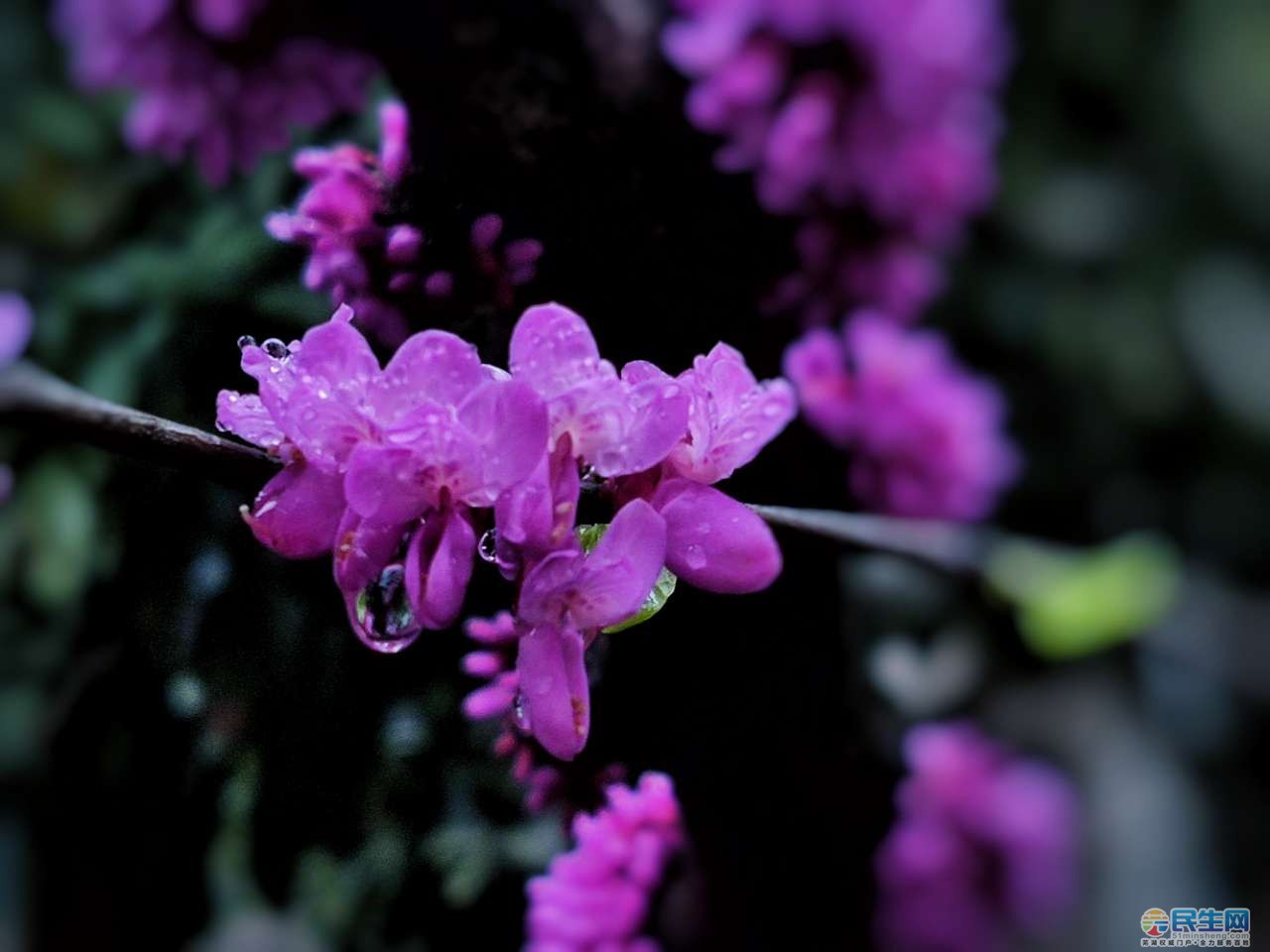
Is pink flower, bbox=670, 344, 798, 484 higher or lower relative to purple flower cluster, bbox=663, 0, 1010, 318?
lower

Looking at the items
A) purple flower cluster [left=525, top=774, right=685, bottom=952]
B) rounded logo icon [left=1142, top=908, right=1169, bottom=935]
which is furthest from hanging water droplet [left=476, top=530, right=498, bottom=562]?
rounded logo icon [left=1142, top=908, right=1169, bottom=935]

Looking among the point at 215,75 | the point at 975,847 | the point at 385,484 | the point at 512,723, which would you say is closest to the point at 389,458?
the point at 385,484

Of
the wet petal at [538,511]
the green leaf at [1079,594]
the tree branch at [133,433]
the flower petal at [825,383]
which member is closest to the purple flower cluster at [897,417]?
the flower petal at [825,383]

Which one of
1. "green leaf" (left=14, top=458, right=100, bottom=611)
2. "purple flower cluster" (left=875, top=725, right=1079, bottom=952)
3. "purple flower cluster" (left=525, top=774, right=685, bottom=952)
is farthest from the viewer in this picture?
"purple flower cluster" (left=875, top=725, right=1079, bottom=952)

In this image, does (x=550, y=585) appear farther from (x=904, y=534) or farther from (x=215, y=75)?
(x=904, y=534)

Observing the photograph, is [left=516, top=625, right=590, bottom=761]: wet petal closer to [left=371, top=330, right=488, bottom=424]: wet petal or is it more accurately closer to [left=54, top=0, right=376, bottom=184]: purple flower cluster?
[left=371, top=330, right=488, bottom=424]: wet petal

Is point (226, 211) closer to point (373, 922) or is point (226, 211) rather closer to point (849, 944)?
point (373, 922)
